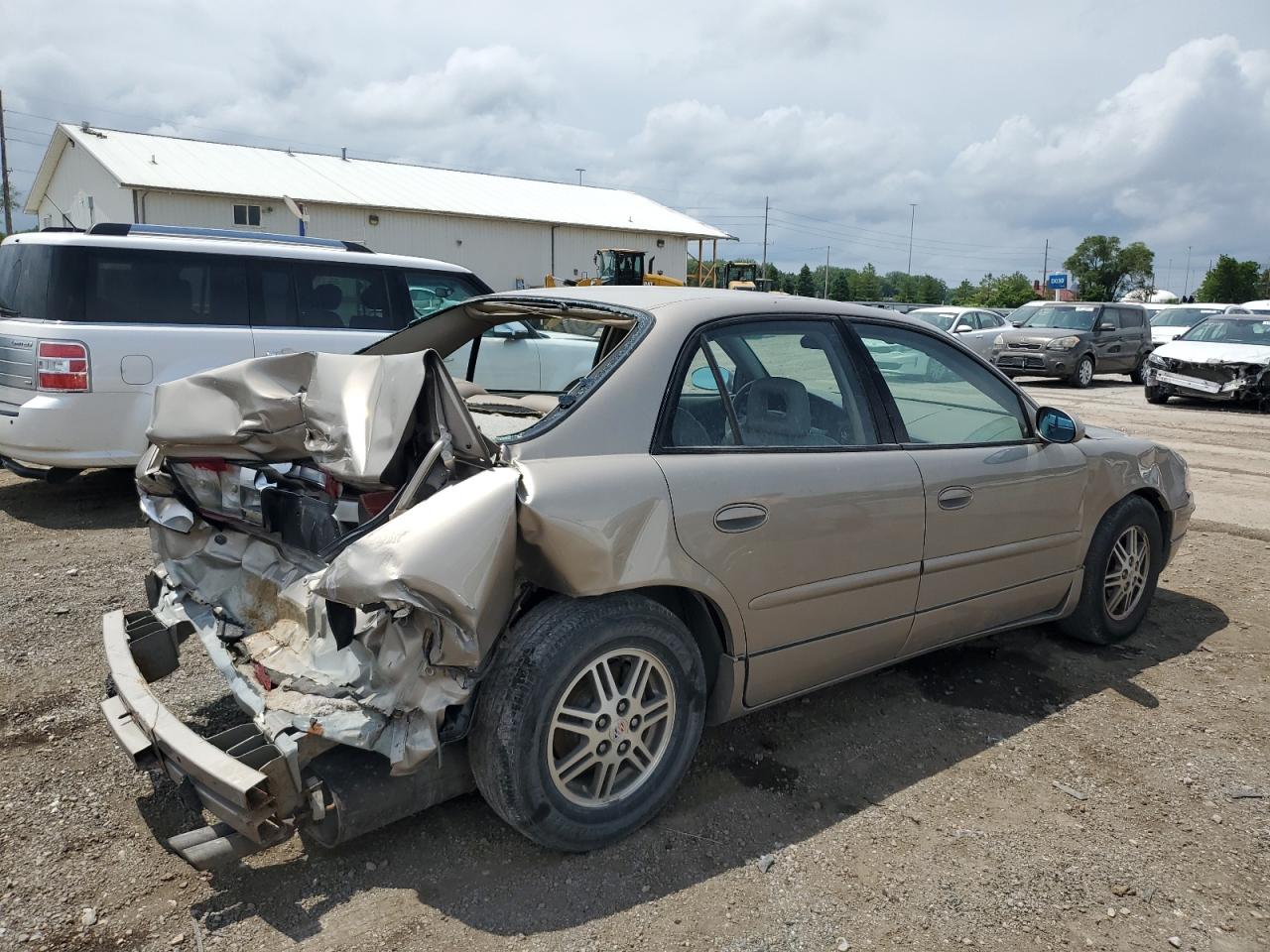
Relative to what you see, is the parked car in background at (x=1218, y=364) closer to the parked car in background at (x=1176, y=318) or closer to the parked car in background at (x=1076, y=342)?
the parked car in background at (x=1076, y=342)

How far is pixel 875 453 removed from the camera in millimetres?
3424

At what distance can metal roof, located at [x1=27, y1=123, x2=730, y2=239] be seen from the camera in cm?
3023

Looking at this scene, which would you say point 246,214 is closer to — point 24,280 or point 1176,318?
point 24,280

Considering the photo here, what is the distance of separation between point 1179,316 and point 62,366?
2708cm

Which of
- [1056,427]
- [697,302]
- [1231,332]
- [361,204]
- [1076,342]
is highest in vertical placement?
[361,204]

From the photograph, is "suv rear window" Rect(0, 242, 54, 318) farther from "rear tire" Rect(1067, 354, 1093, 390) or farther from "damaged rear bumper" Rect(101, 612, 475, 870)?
"rear tire" Rect(1067, 354, 1093, 390)

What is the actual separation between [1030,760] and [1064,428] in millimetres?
1421

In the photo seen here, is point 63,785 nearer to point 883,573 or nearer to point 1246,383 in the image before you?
point 883,573

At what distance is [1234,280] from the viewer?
182 ft

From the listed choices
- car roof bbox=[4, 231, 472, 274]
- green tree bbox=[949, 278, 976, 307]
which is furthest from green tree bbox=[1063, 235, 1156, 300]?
car roof bbox=[4, 231, 472, 274]

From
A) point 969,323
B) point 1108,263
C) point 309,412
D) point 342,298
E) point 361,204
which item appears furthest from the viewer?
point 1108,263

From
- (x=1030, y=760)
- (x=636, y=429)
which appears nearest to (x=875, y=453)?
(x=636, y=429)

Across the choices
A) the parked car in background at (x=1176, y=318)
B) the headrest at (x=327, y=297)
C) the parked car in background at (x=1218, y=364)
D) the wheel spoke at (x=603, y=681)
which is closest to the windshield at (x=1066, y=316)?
the parked car in background at (x=1218, y=364)

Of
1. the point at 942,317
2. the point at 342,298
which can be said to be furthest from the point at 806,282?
the point at 342,298
